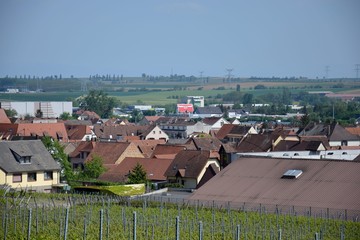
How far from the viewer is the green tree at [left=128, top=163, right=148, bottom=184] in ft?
147

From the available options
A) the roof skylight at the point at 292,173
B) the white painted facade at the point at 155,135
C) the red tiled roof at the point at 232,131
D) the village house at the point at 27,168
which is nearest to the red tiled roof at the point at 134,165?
the village house at the point at 27,168

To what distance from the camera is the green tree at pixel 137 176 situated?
44.8 metres

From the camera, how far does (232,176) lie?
3609 centimetres

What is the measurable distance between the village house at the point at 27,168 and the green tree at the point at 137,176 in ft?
12.7

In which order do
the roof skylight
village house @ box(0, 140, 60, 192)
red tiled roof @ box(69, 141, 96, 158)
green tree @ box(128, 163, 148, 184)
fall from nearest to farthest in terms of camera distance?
the roof skylight
village house @ box(0, 140, 60, 192)
green tree @ box(128, 163, 148, 184)
red tiled roof @ box(69, 141, 96, 158)

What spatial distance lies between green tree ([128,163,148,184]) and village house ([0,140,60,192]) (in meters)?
3.88

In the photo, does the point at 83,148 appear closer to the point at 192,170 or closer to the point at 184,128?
the point at 192,170

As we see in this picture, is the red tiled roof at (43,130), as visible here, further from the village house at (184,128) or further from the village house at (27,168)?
the village house at (27,168)

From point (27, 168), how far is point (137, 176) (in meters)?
6.27

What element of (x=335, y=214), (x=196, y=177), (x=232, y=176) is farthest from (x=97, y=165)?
(x=335, y=214)

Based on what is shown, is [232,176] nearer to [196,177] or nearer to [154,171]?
[196,177]

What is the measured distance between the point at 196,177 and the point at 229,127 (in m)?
39.9

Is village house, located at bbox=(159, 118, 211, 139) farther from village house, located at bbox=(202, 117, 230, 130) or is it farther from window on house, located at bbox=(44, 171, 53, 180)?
window on house, located at bbox=(44, 171, 53, 180)

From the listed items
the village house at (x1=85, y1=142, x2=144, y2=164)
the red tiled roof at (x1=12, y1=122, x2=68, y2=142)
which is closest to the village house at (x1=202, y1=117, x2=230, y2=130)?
the red tiled roof at (x1=12, y1=122, x2=68, y2=142)
